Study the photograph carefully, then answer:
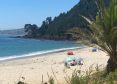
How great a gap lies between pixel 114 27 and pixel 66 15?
369 ft

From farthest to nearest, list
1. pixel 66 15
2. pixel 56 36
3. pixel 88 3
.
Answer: pixel 66 15
pixel 56 36
pixel 88 3

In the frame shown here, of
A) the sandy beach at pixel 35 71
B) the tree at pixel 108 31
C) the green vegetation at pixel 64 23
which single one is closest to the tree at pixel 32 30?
the green vegetation at pixel 64 23

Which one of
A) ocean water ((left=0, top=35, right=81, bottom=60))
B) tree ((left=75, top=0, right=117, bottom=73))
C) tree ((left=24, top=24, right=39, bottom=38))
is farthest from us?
tree ((left=24, top=24, right=39, bottom=38))

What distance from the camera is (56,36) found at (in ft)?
376

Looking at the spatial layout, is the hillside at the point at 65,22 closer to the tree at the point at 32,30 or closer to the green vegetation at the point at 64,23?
the green vegetation at the point at 64,23

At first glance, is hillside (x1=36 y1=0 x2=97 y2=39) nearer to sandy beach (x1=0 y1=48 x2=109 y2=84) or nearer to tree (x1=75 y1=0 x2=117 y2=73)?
sandy beach (x1=0 y1=48 x2=109 y2=84)

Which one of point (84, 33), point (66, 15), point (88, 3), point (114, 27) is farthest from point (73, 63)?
point (66, 15)

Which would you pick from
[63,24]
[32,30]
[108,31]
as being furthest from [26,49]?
[32,30]

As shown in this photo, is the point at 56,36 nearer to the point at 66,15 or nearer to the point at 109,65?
the point at 66,15

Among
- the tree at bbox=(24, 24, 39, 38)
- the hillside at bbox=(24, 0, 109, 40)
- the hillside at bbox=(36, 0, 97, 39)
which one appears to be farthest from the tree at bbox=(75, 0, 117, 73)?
the tree at bbox=(24, 24, 39, 38)

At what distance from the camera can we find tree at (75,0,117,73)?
11.4 m

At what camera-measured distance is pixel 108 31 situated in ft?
38.0

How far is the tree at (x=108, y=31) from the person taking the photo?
11445 mm

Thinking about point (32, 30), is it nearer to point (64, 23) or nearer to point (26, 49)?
point (64, 23)
